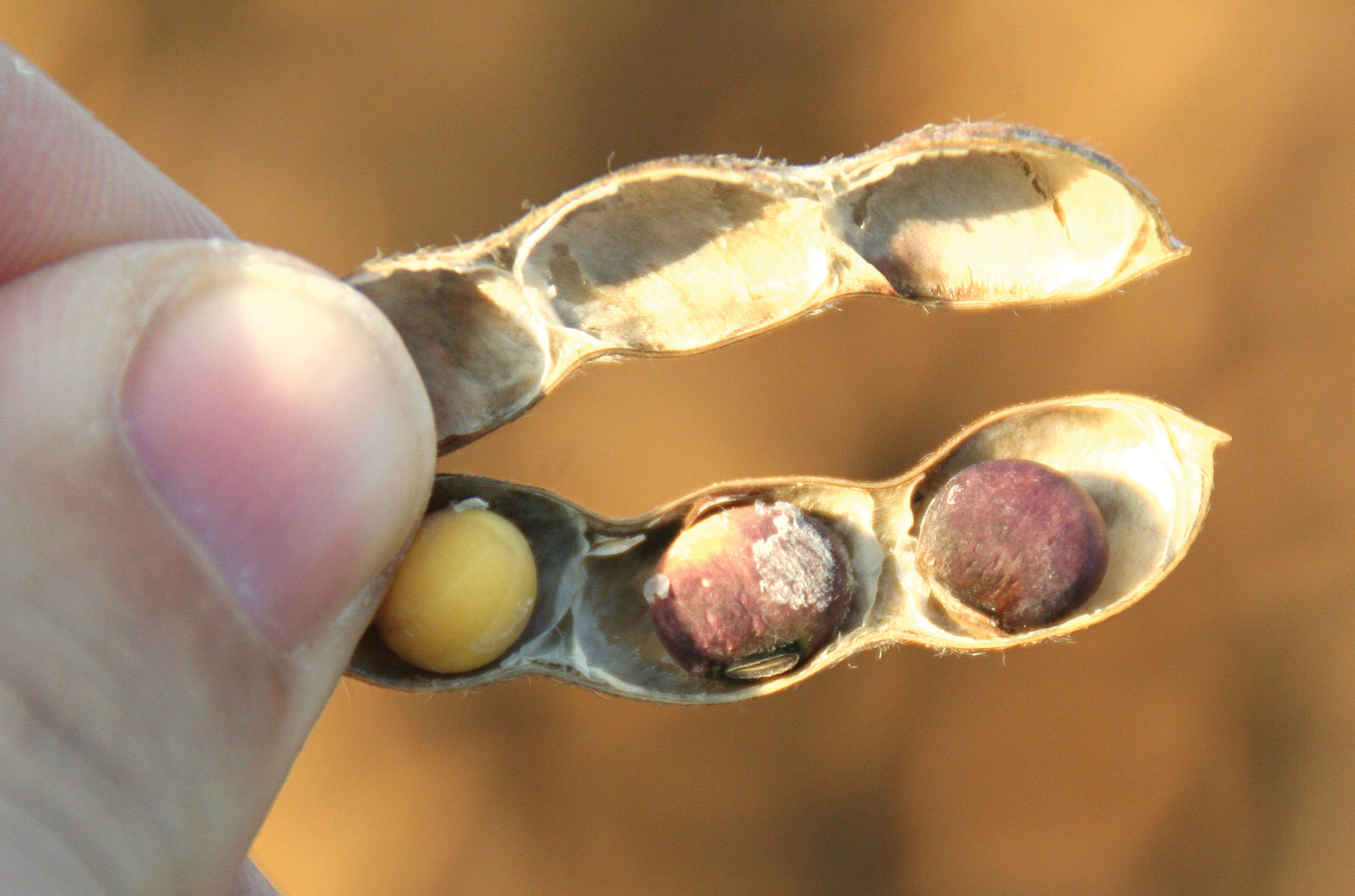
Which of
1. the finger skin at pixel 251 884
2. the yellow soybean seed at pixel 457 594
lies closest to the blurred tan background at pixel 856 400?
the finger skin at pixel 251 884

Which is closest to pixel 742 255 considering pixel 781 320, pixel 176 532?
pixel 781 320

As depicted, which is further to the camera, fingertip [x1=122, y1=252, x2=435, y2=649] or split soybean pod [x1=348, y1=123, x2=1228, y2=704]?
split soybean pod [x1=348, y1=123, x2=1228, y2=704]

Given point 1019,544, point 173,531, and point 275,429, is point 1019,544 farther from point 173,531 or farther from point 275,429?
point 173,531

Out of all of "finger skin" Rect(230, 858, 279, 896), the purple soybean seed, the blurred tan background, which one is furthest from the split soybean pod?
the blurred tan background

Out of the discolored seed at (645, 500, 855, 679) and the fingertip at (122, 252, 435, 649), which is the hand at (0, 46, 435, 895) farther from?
the discolored seed at (645, 500, 855, 679)

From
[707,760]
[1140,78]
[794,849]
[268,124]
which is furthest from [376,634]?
[1140,78]

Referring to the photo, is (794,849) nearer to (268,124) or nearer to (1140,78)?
(1140,78)
